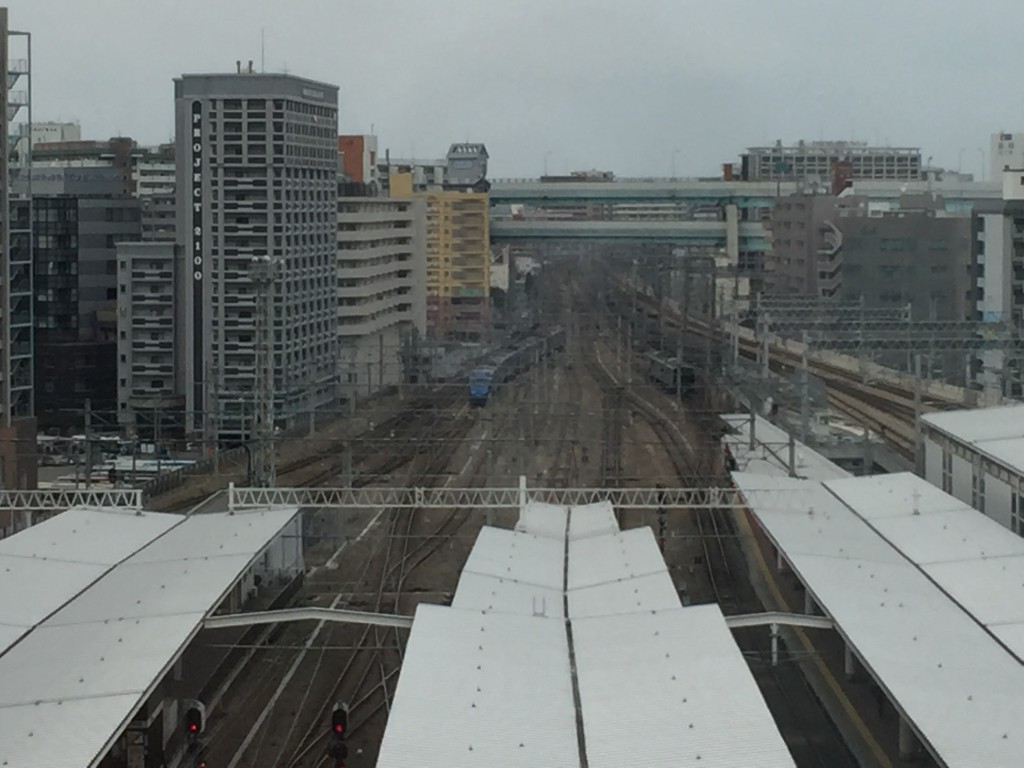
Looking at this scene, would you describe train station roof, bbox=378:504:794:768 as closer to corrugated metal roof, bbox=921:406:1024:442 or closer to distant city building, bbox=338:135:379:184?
corrugated metal roof, bbox=921:406:1024:442

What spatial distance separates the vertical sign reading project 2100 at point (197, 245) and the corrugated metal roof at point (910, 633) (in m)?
5.74

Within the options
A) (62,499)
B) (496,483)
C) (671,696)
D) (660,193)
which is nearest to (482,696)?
(671,696)

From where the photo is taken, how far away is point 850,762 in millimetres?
4684

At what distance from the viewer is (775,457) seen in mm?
Answer: 9133

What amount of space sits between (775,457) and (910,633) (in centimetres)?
417

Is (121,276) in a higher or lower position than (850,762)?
higher

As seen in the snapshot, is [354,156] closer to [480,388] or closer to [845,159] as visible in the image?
[480,388]

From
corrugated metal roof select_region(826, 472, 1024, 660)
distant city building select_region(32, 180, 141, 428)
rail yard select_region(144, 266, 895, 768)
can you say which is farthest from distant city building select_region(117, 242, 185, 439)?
corrugated metal roof select_region(826, 472, 1024, 660)

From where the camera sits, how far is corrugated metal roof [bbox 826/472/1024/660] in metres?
5.48

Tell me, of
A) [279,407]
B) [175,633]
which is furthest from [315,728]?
[279,407]

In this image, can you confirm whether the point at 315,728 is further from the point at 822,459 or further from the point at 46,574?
the point at 822,459

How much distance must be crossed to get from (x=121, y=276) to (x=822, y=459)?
18.9 feet

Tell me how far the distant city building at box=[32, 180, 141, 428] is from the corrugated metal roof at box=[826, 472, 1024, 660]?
765 cm

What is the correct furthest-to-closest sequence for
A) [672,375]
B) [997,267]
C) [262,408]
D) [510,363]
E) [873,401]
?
[997,267], [510,363], [672,375], [873,401], [262,408]
